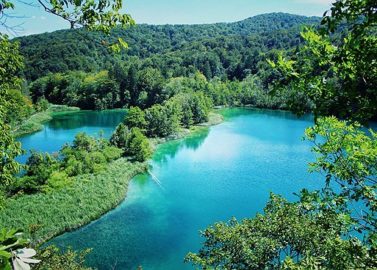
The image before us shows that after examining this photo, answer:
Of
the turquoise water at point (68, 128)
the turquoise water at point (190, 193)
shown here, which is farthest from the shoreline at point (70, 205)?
the turquoise water at point (68, 128)

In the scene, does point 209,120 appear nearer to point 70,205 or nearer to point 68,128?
point 68,128

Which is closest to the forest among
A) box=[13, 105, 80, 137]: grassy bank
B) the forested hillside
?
the forested hillside

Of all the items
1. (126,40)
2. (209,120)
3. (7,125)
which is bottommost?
(209,120)

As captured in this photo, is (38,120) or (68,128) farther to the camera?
(38,120)

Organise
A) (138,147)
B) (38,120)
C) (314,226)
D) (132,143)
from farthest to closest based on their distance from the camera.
Result: 1. (38,120)
2. (132,143)
3. (138,147)
4. (314,226)

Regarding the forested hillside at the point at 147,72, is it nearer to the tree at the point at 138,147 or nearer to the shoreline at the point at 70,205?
the tree at the point at 138,147

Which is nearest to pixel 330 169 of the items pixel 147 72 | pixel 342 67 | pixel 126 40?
pixel 342 67
